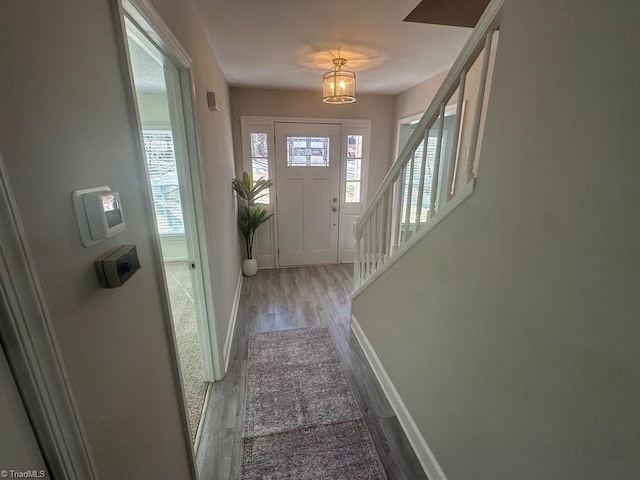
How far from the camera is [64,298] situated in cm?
55

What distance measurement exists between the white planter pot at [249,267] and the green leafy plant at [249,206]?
0.40 feet

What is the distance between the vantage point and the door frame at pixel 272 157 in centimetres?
366

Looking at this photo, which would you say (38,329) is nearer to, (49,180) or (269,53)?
(49,180)

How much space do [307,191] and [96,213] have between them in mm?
3459

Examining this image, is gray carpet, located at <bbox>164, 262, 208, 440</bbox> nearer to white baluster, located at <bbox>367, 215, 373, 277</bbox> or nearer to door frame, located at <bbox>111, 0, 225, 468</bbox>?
door frame, located at <bbox>111, 0, 225, 468</bbox>

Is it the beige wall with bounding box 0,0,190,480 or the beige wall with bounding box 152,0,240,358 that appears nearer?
the beige wall with bounding box 0,0,190,480

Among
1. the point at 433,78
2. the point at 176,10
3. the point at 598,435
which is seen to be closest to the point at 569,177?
the point at 598,435

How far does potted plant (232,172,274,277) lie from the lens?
3545mm

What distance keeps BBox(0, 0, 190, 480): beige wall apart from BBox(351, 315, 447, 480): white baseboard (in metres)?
1.24

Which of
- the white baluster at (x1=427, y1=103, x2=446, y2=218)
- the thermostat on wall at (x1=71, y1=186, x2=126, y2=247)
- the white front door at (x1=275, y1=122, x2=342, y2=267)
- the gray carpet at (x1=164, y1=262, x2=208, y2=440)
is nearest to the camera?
the thermostat on wall at (x1=71, y1=186, x2=126, y2=247)

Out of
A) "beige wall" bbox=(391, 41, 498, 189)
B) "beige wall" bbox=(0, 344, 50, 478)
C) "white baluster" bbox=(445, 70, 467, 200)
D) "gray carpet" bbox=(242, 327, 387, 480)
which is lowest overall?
"gray carpet" bbox=(242, 327, 387, 480)

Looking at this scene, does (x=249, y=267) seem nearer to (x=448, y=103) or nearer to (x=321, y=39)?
(x=321, y=39)

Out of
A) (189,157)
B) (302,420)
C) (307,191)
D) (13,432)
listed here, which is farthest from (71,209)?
(307,191)

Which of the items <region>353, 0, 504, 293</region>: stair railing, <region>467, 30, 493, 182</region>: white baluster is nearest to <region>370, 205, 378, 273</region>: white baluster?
<region>353, 0, 504, 293</region>: stair railing
